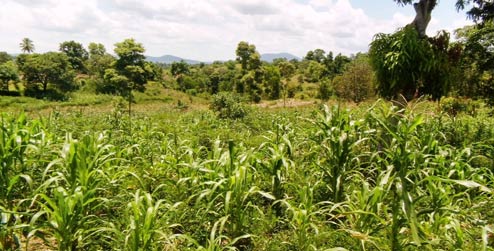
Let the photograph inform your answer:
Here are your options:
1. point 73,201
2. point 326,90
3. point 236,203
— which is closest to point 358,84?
point 326,90

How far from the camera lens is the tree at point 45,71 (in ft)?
129

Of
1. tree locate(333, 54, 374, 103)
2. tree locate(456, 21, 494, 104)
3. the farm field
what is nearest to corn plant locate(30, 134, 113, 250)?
the farm field

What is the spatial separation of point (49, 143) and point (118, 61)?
4780cm

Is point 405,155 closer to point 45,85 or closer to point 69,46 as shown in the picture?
point 45,85

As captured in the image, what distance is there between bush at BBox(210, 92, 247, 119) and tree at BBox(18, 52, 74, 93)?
32161 millimetres

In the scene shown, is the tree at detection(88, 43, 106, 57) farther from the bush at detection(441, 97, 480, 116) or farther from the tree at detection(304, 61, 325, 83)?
the bush at detection(441, 97, 480, 116)

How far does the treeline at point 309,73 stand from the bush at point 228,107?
5.85 metres

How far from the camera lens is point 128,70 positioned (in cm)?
4650

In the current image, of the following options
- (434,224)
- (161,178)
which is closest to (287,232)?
(434,224)

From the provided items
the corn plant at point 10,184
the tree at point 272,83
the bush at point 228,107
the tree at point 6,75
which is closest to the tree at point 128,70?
the tree at point 6,75

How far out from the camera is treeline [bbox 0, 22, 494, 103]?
584 centimetres

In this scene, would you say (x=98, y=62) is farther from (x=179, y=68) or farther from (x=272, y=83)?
(x=272, y=83)

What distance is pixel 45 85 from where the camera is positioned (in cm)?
4091

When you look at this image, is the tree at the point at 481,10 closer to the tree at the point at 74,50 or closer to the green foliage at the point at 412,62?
the green foliage at the point at 412,62
